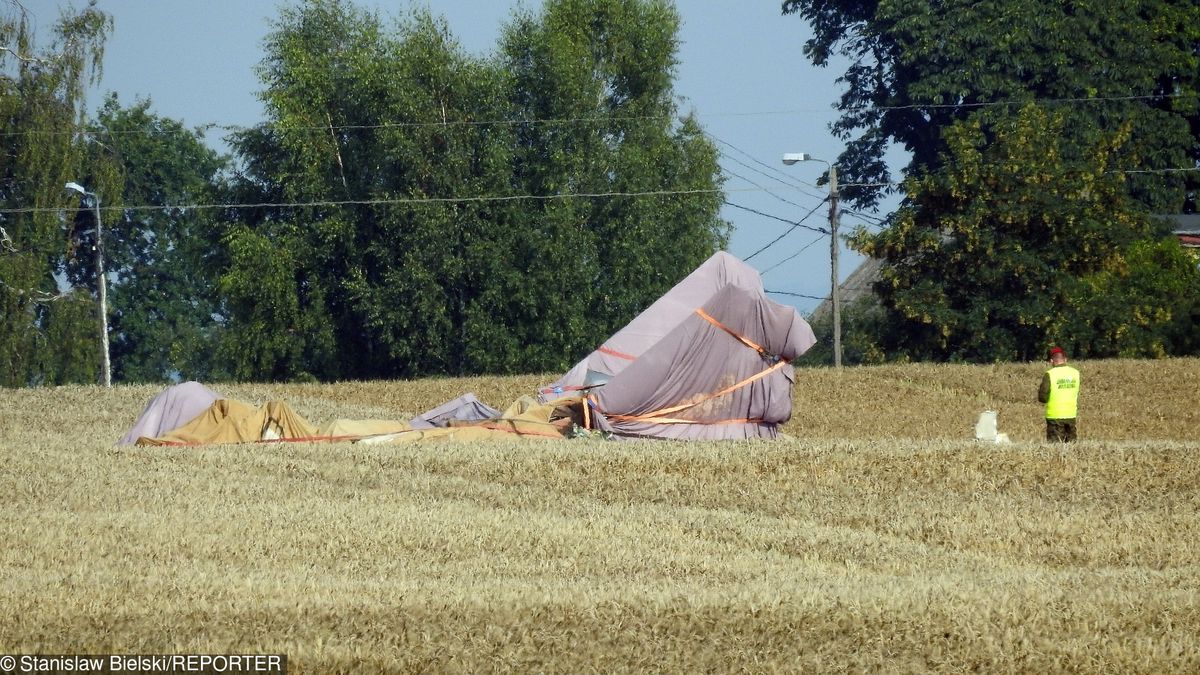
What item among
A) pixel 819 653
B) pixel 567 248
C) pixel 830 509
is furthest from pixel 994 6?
pixel 819 653

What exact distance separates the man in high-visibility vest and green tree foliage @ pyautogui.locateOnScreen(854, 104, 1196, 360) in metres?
21.7

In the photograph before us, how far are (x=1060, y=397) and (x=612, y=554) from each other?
987cm

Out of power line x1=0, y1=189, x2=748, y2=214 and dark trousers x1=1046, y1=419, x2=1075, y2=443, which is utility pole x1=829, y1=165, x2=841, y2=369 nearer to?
power line x1=0, y1=189, x2=748, y2=214

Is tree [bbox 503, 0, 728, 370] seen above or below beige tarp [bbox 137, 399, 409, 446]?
above

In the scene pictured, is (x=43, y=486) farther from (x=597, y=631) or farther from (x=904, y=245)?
(x=904, y=245)

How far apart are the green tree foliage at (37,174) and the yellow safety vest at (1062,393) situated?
34.0 m

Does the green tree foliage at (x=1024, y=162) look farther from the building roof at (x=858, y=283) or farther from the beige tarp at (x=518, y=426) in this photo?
the beige tarp at (x=518, y=426)

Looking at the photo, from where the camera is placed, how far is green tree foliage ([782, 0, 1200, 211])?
48.2 metres

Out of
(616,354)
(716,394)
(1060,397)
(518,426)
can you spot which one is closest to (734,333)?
(716,394)

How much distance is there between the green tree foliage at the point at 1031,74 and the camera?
1897 inches

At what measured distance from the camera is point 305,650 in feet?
26.8

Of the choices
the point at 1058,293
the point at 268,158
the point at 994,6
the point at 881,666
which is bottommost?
the point at 881,666

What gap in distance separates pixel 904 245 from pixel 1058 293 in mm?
4459

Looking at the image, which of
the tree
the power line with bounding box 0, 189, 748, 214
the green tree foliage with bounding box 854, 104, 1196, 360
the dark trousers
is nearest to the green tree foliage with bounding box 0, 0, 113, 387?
the power line with bounding box 0, 189, 748, 214
